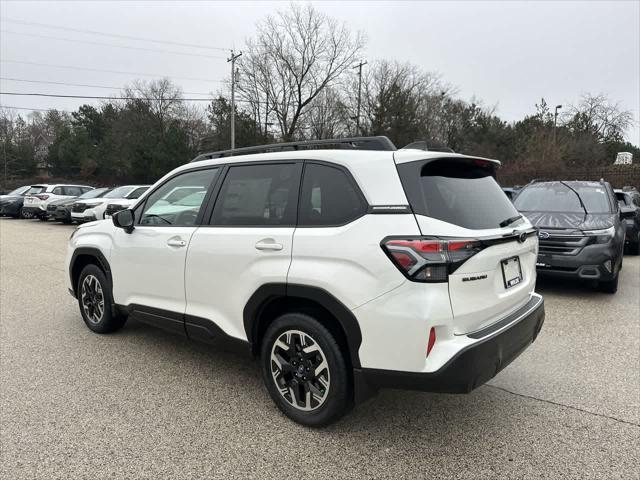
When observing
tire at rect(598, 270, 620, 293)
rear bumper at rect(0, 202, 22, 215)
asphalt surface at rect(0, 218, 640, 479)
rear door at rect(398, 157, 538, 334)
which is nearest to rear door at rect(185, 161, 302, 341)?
asphalt surface at rect(0, 218, 640, 479)

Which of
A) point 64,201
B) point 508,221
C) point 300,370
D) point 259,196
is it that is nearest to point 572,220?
point 508,221

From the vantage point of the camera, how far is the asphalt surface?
99.7 inches

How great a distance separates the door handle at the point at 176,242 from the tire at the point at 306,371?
1.03m

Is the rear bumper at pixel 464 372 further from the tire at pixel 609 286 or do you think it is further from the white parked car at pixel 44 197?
the white parked car at pixel 44 197

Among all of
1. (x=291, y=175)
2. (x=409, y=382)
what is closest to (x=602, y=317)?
(x=409, y=382)

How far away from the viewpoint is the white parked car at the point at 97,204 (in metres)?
15.4

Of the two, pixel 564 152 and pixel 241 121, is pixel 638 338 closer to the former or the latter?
pixel 564 152

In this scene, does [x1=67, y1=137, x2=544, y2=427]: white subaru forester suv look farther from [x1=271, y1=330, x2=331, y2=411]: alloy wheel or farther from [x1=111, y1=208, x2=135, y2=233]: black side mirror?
[x1=111, y1=208, x2=135, y2=233]: black side mirror

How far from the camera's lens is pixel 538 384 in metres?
3.62

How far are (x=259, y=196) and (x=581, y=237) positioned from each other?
4.97 meters

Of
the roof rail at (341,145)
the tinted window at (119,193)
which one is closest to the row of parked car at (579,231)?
the roof rail at (341,145)

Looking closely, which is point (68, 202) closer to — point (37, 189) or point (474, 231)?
point (37, 189)

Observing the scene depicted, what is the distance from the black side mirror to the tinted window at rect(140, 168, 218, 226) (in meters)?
0.10

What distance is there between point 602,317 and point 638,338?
0.75 m
